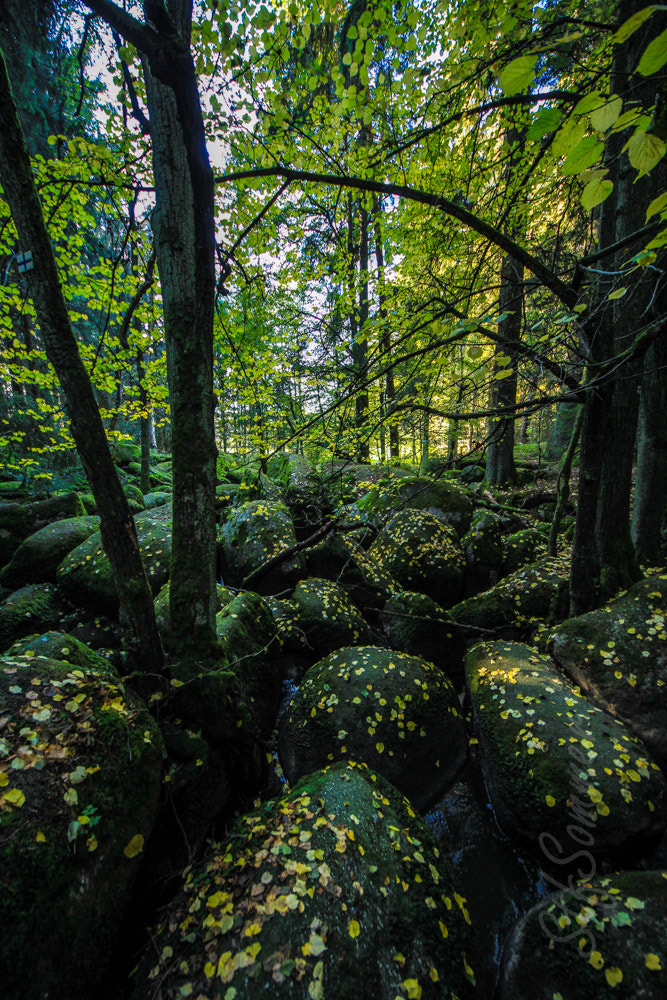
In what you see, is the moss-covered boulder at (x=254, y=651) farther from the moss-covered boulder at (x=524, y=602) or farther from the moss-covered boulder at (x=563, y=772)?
the moss-covered boulder at (x=524, y=602)

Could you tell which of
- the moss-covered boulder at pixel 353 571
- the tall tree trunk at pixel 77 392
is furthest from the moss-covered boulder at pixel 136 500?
the tall tree trunk at pixel 77 392

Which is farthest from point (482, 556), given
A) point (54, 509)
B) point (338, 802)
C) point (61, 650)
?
point (54, 509)

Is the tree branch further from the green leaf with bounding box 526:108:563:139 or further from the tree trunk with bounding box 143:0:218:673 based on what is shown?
the green leaf with bounding box 526:108:563:139

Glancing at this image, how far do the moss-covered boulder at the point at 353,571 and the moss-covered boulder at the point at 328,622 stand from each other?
0.40 metres

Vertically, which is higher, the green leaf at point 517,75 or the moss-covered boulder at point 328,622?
the green leaf at point 517,75

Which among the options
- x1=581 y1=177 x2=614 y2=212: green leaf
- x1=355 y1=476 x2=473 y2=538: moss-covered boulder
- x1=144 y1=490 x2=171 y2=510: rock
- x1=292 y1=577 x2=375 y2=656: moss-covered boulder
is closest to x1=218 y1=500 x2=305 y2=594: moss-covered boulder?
x1=292 y1=577 x2=375 y2=656: moss-covered boulder

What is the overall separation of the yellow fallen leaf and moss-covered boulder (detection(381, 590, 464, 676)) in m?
3.40

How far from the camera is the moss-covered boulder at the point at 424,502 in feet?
25.6

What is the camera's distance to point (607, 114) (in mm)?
1068

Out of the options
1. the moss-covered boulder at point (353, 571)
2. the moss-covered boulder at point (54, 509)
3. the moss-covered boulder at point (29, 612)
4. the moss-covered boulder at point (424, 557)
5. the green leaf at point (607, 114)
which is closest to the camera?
the green leaf at point (607, 114)

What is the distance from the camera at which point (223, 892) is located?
1.95 metres

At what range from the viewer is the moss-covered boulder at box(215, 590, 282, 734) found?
3730 millimetres

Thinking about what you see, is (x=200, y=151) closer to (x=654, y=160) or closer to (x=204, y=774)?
(x=654, y=160)

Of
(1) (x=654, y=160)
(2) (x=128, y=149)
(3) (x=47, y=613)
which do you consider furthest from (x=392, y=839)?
(2) (x=128, y=149)
